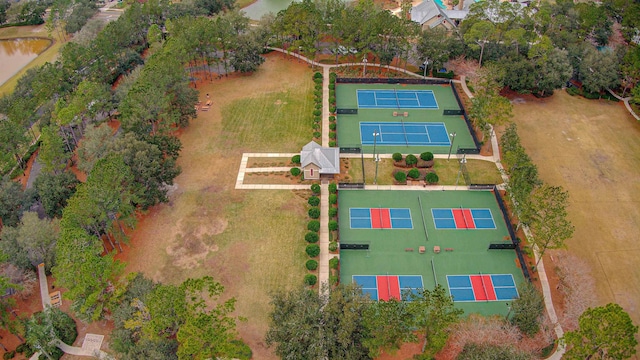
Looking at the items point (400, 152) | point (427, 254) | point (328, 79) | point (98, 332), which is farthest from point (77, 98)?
point (427, 254)

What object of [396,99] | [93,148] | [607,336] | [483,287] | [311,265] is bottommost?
[483,287]

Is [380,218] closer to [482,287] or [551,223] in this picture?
[482,287]

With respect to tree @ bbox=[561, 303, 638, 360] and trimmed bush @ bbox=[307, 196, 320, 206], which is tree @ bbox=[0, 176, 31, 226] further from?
tree @ bbox=[561, 303, 638, 360]

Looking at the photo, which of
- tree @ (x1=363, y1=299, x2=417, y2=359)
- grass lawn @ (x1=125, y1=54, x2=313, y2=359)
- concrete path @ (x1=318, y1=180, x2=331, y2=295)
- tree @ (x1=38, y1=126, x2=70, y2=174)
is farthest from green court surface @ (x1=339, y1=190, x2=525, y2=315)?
tree @ (x1=38, y1=126, x2=70, y2=174)

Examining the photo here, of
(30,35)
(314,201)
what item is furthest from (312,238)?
(30,35)

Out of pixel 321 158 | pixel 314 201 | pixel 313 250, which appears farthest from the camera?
pixel 321 158

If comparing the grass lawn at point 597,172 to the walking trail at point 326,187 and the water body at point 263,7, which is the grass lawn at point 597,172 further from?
the water body at point 263,7

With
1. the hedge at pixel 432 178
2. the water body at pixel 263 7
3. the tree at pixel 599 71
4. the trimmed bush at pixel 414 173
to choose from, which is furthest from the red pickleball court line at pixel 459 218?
the water body at pixel 263 7
